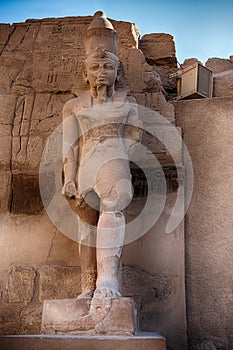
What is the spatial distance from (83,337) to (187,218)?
174cm

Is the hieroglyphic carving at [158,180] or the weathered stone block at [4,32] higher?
the weathered stone block at [4,32]

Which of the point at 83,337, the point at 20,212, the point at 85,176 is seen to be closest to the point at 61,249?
the point at 20,212

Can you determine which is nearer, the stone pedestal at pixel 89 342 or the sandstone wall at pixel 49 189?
the stone pedestal at pixel 89 342

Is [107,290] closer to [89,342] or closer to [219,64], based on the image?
[89,342]

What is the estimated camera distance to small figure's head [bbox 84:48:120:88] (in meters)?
4.62

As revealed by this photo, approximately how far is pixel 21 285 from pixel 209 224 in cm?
166

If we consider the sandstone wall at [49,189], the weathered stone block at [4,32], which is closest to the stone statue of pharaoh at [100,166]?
the sandstone wall at [49,189]

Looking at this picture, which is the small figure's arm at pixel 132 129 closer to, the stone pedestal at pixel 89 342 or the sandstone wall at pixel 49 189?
the sandstone wall at pixel 49 189

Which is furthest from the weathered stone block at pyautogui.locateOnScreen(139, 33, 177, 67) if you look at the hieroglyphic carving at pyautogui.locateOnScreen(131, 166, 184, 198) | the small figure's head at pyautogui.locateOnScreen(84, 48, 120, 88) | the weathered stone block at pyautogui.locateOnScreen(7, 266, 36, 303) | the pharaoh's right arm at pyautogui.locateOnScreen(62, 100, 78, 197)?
the weathered stone block at pyautogui.locateOnScreen(7, 266, 36, 303)

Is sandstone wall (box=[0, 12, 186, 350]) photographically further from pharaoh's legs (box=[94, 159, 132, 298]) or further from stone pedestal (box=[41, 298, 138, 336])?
stone pedestal (box=[41, 298, 138, 336])

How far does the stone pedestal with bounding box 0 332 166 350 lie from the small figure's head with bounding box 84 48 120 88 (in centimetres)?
193

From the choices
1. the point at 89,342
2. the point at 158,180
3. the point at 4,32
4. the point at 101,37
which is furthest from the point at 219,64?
the point at 89,342

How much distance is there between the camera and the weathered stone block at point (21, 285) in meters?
5.09

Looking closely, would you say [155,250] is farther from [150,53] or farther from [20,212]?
[150,53]
